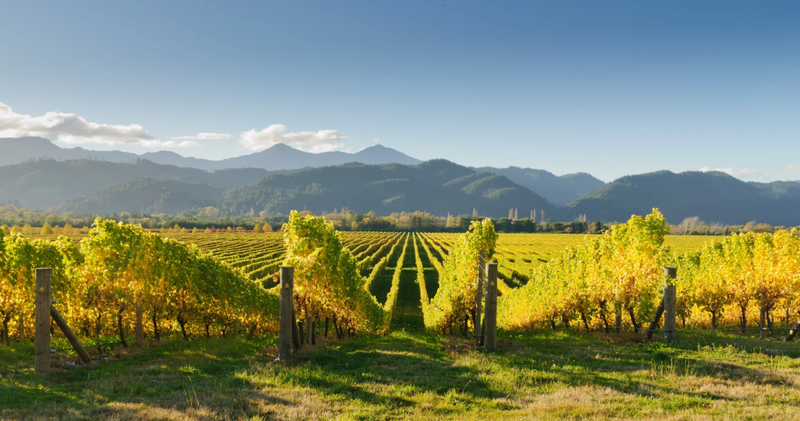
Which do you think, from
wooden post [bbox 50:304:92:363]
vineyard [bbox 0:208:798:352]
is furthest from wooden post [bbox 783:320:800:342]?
wooden post [bbox 50:304:92:363]

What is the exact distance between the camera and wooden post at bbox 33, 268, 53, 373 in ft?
30.1

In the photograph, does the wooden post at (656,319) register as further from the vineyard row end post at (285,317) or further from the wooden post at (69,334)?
the wooden post at (69,334)

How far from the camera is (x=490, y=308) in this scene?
10.9 m

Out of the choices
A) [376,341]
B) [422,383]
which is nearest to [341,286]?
[376,341]

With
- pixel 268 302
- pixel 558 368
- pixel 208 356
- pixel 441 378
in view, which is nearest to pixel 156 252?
pixel 208 356

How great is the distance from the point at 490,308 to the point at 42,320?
Result: 11213mm

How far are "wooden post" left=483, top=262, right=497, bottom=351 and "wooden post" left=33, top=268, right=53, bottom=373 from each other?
11012mm

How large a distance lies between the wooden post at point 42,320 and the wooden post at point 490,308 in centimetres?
1101

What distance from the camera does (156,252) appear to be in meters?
13.1

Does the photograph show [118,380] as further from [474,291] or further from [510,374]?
[474,291]

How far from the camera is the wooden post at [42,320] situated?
917 cm

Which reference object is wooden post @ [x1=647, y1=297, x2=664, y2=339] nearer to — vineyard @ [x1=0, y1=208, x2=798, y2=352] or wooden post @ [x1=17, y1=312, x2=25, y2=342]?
vineyard @ [x1=0, y1=208, x2=798, y2=352]

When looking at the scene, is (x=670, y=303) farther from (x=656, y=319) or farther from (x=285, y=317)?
(x=285, y=317)

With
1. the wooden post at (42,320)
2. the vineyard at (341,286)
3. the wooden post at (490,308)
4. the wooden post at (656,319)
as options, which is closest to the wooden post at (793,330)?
the vineyard at (341,286)
